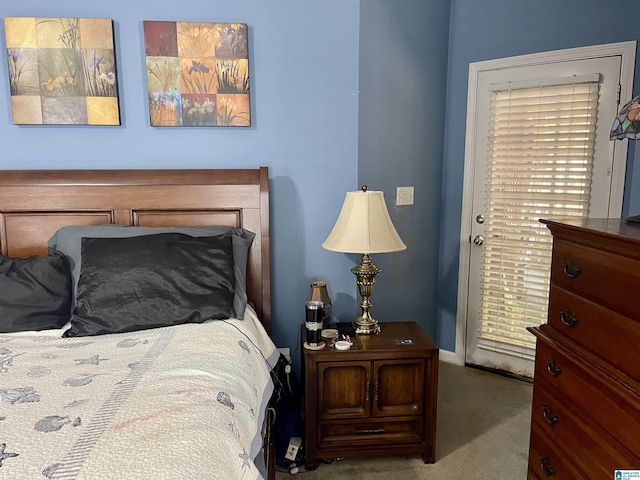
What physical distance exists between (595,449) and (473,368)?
1.86 meters

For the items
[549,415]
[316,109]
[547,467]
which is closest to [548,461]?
[547,467]

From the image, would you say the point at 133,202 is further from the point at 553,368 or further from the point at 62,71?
the point at 553,368

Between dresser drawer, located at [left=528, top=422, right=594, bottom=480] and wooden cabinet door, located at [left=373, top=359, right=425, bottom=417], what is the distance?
1.77ft

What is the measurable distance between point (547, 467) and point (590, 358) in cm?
49

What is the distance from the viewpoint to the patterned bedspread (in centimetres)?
100

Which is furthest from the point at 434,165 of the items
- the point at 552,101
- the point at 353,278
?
the point at 353,278

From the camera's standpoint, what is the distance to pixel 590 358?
1.32m

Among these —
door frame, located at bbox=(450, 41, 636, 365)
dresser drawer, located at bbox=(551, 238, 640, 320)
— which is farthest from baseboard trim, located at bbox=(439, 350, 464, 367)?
dresser drawer, located at bbox=(551, 238, 640, 320)

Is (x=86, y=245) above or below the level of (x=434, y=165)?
below

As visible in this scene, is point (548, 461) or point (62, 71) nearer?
point (548, 461)

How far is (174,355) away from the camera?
1553 millimetres

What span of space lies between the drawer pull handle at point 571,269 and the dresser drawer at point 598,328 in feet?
0.21

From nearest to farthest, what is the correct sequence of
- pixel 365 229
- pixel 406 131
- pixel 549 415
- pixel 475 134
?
pixel 549 415, pixel 365 229, pixel 406 131, pixel 475 134

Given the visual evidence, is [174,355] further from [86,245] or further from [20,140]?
[20,140]
